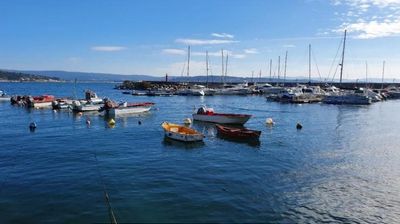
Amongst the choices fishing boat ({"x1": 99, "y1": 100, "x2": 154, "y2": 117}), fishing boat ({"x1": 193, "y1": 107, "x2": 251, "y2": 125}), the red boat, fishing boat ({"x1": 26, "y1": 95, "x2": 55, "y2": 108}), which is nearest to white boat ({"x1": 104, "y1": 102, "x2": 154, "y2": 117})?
fishing boat ({"x1": 99, "y1": 100, "x2": 154, "y2": 117})

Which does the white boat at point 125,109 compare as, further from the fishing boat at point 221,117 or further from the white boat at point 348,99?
the white boat at point 348,99

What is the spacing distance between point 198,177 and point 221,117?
27.6 metres

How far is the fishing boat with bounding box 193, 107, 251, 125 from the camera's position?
5200cm

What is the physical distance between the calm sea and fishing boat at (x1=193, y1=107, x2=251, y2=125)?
257 inches

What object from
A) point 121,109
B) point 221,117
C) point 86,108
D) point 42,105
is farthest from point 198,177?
point 42,105

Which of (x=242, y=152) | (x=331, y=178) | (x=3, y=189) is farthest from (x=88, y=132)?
(x=331, y=178)

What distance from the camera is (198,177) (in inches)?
1032

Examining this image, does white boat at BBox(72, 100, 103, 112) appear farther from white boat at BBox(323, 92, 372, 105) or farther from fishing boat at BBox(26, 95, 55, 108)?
white boat at BBox(323, 92, 372, 105)

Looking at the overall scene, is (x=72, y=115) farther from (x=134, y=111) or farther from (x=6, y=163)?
(x=6, y=163)

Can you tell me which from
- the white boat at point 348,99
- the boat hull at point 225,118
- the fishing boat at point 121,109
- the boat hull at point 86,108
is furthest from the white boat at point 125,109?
the white boat at point 348,99

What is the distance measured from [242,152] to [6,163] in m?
18.3

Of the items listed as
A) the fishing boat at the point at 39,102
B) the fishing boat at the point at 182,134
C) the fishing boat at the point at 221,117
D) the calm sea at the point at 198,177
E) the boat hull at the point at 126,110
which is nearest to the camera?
the calm sea at the point at 198,177

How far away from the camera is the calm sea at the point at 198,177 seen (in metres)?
19.9

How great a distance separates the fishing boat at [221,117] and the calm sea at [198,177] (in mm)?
6531
